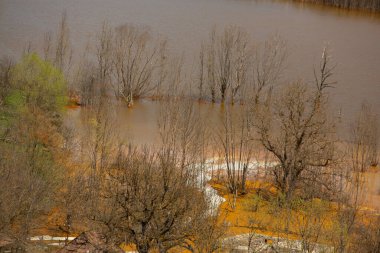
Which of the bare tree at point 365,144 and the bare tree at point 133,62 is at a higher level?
the bare tree at point 133,62

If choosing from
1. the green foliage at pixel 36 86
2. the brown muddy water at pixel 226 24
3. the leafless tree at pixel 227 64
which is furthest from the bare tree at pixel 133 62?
the green foliage at pixel 36 86

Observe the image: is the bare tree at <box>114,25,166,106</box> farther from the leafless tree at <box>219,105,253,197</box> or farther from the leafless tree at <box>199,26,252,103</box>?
the leafless tree at <box>219,105,253,197</box>

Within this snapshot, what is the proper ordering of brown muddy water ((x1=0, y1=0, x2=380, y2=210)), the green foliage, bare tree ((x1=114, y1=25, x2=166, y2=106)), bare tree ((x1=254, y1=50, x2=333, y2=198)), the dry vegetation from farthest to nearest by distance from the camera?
brown muddy water ((x1=0, y1=0, x2=380, y2=210)) < bare tree ((x1=114, y1=25, x2=166, y2=106)) < the green foliage < bare tree ((x1=254, y1=50, x2=333, y2=198)) < the dry vegetation

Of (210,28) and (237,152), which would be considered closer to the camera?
(237,152)

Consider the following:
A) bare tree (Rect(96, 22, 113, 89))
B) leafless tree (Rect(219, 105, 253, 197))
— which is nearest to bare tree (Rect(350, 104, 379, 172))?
leafless tree (Rect(219, 105, 253, 197))

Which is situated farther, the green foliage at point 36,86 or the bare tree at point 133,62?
the bare tree at point 133,62

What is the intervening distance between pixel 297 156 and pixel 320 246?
7.75 metres

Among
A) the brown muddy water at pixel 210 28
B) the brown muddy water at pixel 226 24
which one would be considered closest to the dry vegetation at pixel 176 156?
the brown muddy water at pixel 210 28

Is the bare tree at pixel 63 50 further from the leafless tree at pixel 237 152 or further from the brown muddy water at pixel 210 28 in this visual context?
the leafless tree at pixel 237 152

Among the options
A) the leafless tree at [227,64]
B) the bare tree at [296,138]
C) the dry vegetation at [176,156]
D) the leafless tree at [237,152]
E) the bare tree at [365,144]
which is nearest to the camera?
the dry vegetation at [176,156]

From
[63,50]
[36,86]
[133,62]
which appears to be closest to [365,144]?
[133,62]

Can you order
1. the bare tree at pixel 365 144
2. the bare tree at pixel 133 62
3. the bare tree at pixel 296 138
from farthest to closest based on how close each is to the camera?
the bare tree at pixel 133 62 → the bare tree at pixel 365 144 → the bare tree at pixel 296 138

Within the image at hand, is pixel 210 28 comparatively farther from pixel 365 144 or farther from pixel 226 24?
pixel 365 144

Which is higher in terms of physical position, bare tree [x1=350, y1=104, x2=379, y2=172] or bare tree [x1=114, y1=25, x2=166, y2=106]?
bare tree [x1=114, y1=25, x2=166, y2=106]
